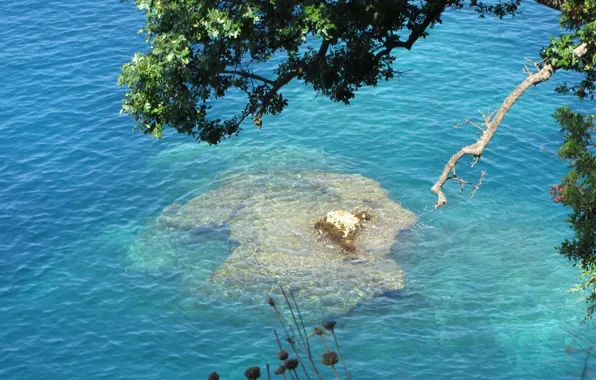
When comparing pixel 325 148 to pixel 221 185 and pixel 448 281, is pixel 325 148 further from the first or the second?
pixel 448 281

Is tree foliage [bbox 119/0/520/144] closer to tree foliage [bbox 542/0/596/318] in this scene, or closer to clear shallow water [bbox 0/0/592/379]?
tree foliage [bbox 542/0/596/318]

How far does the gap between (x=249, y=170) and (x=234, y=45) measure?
756 inches

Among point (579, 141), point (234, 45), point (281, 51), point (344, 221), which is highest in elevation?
point (234, 45)

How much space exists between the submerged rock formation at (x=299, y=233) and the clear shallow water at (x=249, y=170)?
71 centimetres

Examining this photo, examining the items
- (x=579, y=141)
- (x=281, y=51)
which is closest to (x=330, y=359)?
(x=281, y=51)

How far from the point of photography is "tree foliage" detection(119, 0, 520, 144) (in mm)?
13727

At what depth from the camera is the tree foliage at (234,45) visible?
13.7 meters

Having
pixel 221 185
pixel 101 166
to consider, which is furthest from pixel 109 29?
pixel 221 185

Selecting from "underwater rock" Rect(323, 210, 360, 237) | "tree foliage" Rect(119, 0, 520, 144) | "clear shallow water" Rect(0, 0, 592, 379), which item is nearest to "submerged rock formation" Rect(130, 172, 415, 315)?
"underwater rock" Rect(323, 210, 360, 237)

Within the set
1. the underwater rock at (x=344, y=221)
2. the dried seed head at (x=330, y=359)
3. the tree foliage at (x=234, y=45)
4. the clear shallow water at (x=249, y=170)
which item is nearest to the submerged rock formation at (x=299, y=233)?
the underwater rock at (x=344, y=221)

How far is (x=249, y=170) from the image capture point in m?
34.0

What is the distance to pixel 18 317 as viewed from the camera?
25.9 meters

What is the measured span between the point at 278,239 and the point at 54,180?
36.9 ft

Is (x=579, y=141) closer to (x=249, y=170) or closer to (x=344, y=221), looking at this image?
(x=344, y=221)
